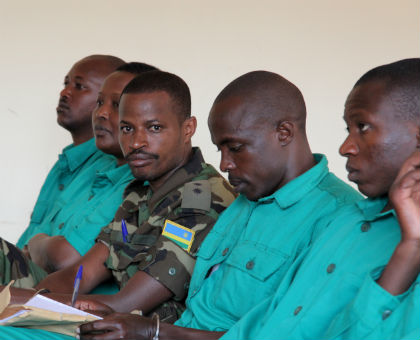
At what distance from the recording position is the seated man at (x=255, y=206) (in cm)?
194

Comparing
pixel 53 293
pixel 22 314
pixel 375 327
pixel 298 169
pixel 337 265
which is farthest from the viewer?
pixel 53 293

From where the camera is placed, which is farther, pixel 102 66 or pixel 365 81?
pixel 102 66

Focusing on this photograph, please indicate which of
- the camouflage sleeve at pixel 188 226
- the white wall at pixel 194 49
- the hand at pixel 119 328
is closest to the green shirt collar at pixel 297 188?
the camouflage sleeve at pixel 188 226

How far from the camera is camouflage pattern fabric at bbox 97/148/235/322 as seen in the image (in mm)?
2271

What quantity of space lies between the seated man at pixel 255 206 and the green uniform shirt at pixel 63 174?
130cm

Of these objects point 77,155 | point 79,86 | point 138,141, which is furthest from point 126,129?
point 79,86

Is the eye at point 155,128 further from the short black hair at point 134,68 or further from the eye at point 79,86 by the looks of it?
the eye at point 79,86

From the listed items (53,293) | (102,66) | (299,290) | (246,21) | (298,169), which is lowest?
(53,293)

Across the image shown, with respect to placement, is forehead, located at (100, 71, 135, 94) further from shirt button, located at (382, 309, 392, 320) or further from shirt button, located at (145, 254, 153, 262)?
shirt button, located at (382, 309, 392, 320)

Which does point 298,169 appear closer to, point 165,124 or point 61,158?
point 165,124

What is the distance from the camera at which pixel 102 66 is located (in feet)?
11.3

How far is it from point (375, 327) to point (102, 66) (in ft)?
7.59

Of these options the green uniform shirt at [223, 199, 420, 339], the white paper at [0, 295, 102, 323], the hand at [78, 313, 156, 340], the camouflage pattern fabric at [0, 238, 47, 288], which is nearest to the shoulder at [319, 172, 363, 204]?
the green uniform shirt at [223, 199, 420, 339]

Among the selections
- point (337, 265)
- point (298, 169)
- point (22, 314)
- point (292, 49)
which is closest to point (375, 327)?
point (337, 265)
